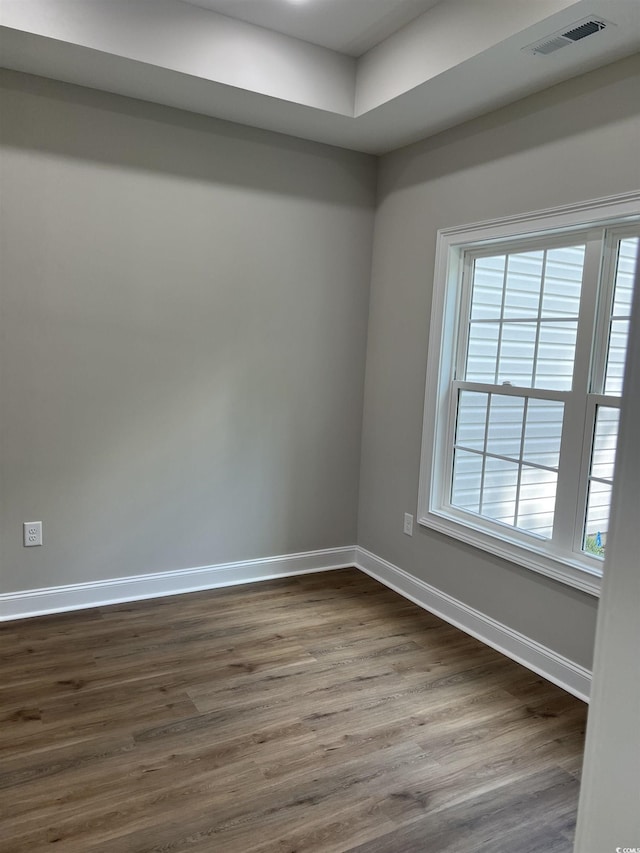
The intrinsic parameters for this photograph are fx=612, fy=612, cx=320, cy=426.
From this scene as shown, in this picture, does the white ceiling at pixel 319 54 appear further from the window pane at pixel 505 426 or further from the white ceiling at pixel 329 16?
the window pane at pixel 505 426

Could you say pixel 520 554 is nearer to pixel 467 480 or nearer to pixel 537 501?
pixel 537 501

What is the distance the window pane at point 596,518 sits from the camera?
8.59ft

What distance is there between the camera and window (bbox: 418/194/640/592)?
2574mm

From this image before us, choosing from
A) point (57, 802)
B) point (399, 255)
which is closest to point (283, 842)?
point (57, 802)

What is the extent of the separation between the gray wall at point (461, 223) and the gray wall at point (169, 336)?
19cm

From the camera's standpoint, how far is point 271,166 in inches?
137

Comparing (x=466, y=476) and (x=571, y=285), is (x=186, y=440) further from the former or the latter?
(x=571, y=285)

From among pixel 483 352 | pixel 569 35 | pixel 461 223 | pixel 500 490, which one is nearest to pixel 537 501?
pixel 500 490

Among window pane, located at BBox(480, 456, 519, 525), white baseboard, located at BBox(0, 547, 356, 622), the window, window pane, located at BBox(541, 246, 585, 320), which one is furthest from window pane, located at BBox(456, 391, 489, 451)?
white baseboard, located at BBox(0, 547, 356, 622)

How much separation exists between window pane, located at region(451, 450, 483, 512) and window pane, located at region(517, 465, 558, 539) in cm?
31

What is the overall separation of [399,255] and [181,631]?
242 centimetres

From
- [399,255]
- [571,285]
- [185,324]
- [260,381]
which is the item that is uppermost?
[399,255]

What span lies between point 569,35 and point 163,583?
316 cm

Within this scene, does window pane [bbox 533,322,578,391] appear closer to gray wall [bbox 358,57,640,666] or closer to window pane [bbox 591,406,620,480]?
window pane [bbox 591,406,620,480]
